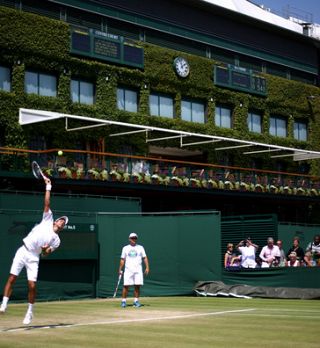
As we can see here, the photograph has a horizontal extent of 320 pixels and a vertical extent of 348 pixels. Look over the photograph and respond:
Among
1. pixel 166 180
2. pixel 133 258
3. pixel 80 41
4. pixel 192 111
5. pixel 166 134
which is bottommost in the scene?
pixel 133 258


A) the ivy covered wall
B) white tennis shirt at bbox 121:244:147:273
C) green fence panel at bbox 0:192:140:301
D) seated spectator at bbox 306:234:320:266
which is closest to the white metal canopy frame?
the ivy covered wall

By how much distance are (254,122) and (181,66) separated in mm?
7877

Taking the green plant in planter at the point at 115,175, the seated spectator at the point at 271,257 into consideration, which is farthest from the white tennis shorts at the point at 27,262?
the green plant in planter at the point at 115,175

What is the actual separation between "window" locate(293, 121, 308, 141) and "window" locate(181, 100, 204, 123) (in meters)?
9.68

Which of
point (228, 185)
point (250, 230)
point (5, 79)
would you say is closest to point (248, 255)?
point (250, 230)

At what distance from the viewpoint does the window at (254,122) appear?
168ft

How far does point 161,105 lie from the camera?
45.6 m

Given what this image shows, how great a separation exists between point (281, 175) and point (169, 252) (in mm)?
25273

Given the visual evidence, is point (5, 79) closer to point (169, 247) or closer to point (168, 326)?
point (169, 247)

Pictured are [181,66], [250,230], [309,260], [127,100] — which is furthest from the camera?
[181,66]

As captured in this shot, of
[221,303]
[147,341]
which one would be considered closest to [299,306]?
[221,303]

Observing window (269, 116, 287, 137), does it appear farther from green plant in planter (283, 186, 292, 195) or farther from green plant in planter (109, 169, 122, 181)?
green plant in planter (109, 169, 122, 181)

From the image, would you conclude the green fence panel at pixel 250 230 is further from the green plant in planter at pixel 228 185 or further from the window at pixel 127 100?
the window at pixel 127 100

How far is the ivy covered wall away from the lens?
3781 cm
